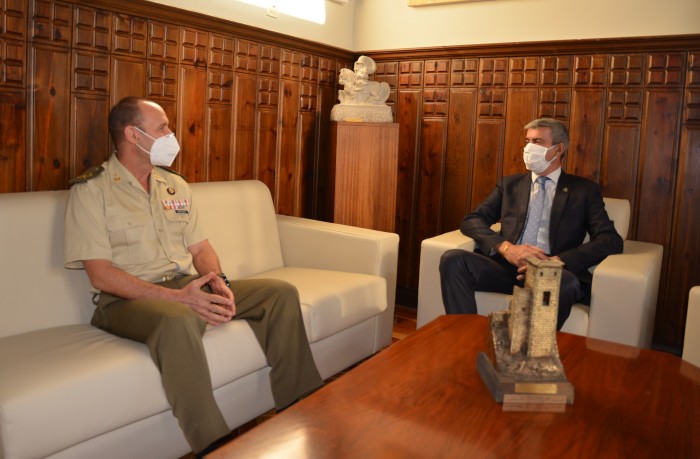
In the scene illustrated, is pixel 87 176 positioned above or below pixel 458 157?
below

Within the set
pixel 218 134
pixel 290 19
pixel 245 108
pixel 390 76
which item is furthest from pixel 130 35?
pixel 390 76

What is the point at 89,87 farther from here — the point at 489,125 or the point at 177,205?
the point at 489,125

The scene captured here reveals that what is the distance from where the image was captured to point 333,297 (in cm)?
266

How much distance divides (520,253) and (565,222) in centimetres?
34

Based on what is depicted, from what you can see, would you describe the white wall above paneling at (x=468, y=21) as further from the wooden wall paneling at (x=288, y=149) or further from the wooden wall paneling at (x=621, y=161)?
the wooden wall paneling at (x=621, y=161)

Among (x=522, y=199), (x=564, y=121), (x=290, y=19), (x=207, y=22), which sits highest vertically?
(x=290, y=19)

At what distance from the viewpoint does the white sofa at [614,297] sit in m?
2.59

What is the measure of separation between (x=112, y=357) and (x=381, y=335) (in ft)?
5.11

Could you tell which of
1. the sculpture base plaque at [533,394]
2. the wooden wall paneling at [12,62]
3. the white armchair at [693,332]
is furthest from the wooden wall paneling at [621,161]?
the wooden wall paneling at [12,62]

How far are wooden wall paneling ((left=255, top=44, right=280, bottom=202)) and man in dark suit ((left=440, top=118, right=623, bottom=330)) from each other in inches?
46.7

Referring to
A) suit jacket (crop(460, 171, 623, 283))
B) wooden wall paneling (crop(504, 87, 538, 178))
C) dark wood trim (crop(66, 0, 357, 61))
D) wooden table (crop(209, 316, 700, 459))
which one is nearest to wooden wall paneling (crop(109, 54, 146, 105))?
dark wood trim (crop(66, 0, 357, 61))

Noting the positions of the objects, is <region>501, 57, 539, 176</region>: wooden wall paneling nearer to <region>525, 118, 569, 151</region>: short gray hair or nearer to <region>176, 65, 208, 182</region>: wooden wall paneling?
<region>525, 118, 569, 151</region>: short gray hair

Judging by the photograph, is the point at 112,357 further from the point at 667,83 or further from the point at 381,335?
the point at 667,83

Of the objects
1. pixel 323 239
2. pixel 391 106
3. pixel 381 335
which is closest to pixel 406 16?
pixel 391 106
